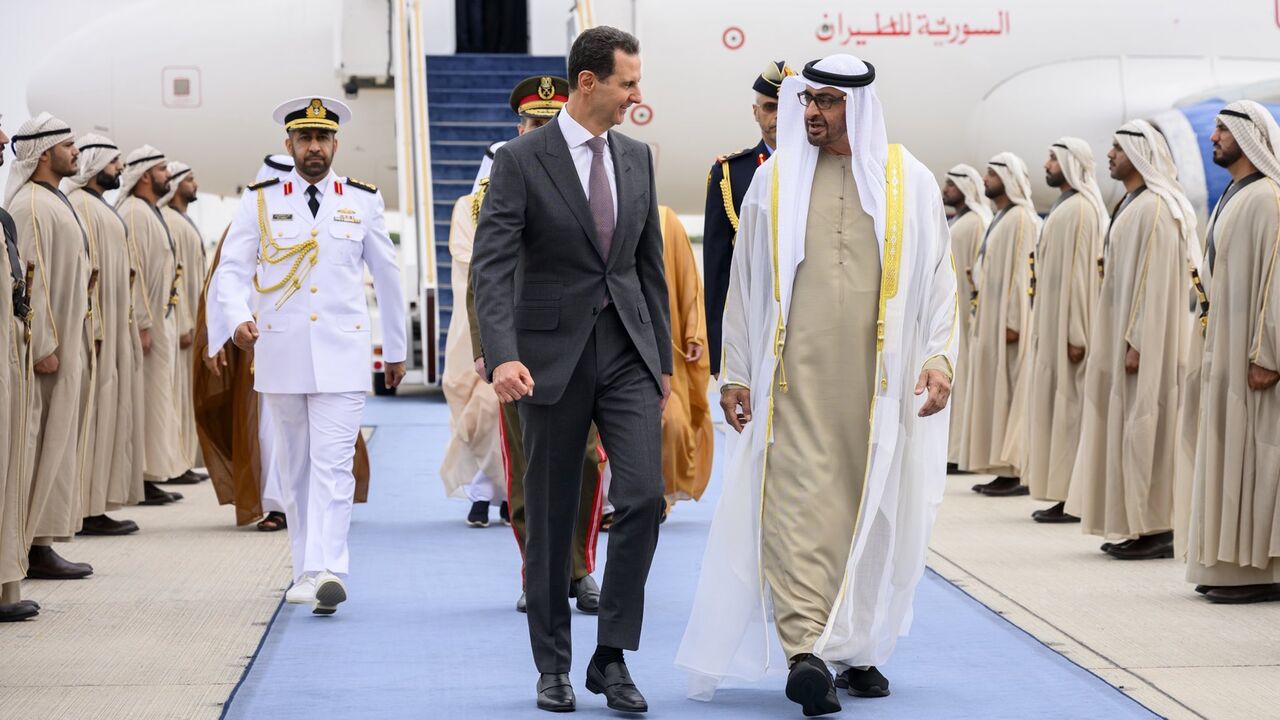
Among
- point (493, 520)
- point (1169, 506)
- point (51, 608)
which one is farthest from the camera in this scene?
point (493, 520)

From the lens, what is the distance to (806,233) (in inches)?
171

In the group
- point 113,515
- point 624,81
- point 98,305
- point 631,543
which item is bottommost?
point 113,515

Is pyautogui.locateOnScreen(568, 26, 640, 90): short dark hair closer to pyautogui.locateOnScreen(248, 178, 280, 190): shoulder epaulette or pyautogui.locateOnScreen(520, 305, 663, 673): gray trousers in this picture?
pyautogui.locateOnScreen(520, 305, 663, 673): gray trousers

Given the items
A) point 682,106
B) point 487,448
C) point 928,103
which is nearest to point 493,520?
point 487,448

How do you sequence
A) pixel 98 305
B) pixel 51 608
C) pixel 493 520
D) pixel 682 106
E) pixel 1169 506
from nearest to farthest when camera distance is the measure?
pixel 51 608 < pixel 1169 506 < pixel 98 305 < pixel 493 520 < pixel 682 106

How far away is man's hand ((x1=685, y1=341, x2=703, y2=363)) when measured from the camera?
265 inches

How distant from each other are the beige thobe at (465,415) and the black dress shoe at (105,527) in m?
1.54

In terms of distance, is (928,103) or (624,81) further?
(928,103)

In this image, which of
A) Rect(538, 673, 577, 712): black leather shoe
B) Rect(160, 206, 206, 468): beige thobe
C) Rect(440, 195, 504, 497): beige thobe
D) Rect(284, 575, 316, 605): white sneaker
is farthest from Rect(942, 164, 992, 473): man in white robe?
Rect(538, 673, 577, 712): black leather shoe

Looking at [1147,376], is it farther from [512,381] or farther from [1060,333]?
[512,381]

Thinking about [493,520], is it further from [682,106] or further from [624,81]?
[682,106]

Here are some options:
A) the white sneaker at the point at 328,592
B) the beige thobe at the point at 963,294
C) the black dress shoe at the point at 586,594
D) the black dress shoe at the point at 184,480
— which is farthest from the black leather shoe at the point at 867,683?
the black dress shoe at the point at 184,480

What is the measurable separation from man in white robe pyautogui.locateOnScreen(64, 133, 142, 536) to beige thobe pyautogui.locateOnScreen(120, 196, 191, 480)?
2.37 feet

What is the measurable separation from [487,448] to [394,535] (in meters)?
0.59
